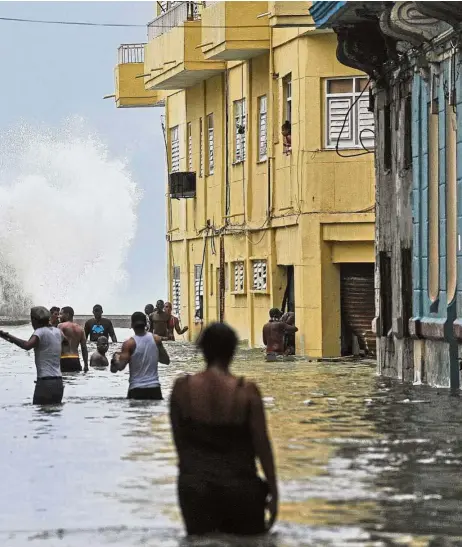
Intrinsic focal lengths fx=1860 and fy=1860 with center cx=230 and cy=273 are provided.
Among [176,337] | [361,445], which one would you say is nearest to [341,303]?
[176,337]

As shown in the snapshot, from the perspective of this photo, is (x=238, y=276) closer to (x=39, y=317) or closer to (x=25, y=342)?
(x=39, y=317)

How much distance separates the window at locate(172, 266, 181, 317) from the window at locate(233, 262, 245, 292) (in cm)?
816

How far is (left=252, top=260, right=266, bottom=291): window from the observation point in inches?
1658

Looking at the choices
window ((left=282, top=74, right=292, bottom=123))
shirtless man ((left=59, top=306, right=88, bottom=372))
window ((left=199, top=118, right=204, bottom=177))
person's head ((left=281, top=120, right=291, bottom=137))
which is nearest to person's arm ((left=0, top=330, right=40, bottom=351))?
shirtless man ((left=59, top=306, right=88, bottom=372))

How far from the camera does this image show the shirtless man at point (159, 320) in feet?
146

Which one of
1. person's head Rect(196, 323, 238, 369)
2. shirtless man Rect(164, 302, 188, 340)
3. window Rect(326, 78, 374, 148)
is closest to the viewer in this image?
person's head Rect(196, 323, 238, 369)

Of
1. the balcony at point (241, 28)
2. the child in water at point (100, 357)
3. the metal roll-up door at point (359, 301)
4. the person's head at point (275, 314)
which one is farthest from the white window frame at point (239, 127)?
the child in water at point (100, 357)

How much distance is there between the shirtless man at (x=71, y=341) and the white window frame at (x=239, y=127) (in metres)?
14.4

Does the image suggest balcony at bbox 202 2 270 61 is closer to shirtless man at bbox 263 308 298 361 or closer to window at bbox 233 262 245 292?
window at bbox 233 262 245 292

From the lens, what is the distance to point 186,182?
50.3m

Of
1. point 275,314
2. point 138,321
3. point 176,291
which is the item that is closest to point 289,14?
point 275,314

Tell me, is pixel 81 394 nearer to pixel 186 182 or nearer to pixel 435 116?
pixel 435 116

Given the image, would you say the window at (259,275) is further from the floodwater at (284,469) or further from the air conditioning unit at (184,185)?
the floodwater at (284,469)

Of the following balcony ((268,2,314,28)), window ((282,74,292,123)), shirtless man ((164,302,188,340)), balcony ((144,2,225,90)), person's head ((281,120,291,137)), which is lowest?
shirtless man ((164,302,188,340))
